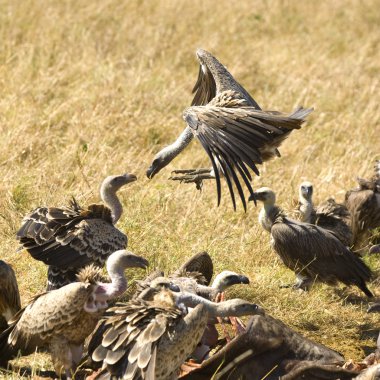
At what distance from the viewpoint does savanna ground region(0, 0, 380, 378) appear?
7.81 meters

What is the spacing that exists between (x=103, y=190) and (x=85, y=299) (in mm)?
1944

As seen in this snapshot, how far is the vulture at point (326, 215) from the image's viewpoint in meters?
8.53

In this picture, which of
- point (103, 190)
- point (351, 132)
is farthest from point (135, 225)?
point (351, 132)

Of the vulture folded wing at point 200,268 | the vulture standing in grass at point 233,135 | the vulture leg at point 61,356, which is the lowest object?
the vulture leg at point 61,356

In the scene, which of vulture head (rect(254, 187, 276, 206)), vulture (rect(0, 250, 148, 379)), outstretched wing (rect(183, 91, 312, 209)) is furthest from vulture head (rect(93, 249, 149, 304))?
vulture head (rect(254, 187, 276, 206))

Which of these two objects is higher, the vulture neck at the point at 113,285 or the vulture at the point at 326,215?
the vulture neck at the point at 113,285

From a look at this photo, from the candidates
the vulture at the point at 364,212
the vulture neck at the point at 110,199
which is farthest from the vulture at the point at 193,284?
the vulture at the point at 364,212

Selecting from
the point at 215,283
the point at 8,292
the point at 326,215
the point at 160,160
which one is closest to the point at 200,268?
the point at 215,283

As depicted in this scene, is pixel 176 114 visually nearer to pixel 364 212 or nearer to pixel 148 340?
pixel 364 212

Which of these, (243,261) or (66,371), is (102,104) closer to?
(243,261)

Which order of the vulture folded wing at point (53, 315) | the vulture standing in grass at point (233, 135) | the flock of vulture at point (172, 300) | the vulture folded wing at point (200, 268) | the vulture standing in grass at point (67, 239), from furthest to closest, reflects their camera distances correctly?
the vulture standing in grass at point (233, 135), the vulture folded wing at point (200, 268), the vulture standing in grass at point (67, 239), the vulture folded wing at point (53, 315), the flock of vulture at point (172, 300)

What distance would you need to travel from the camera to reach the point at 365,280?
7.73m

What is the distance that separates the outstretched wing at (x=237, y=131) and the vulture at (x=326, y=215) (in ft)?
1.46

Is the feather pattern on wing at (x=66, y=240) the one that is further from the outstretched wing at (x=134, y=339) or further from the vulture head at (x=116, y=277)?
the outstretched wing at (x=134, y=339)
